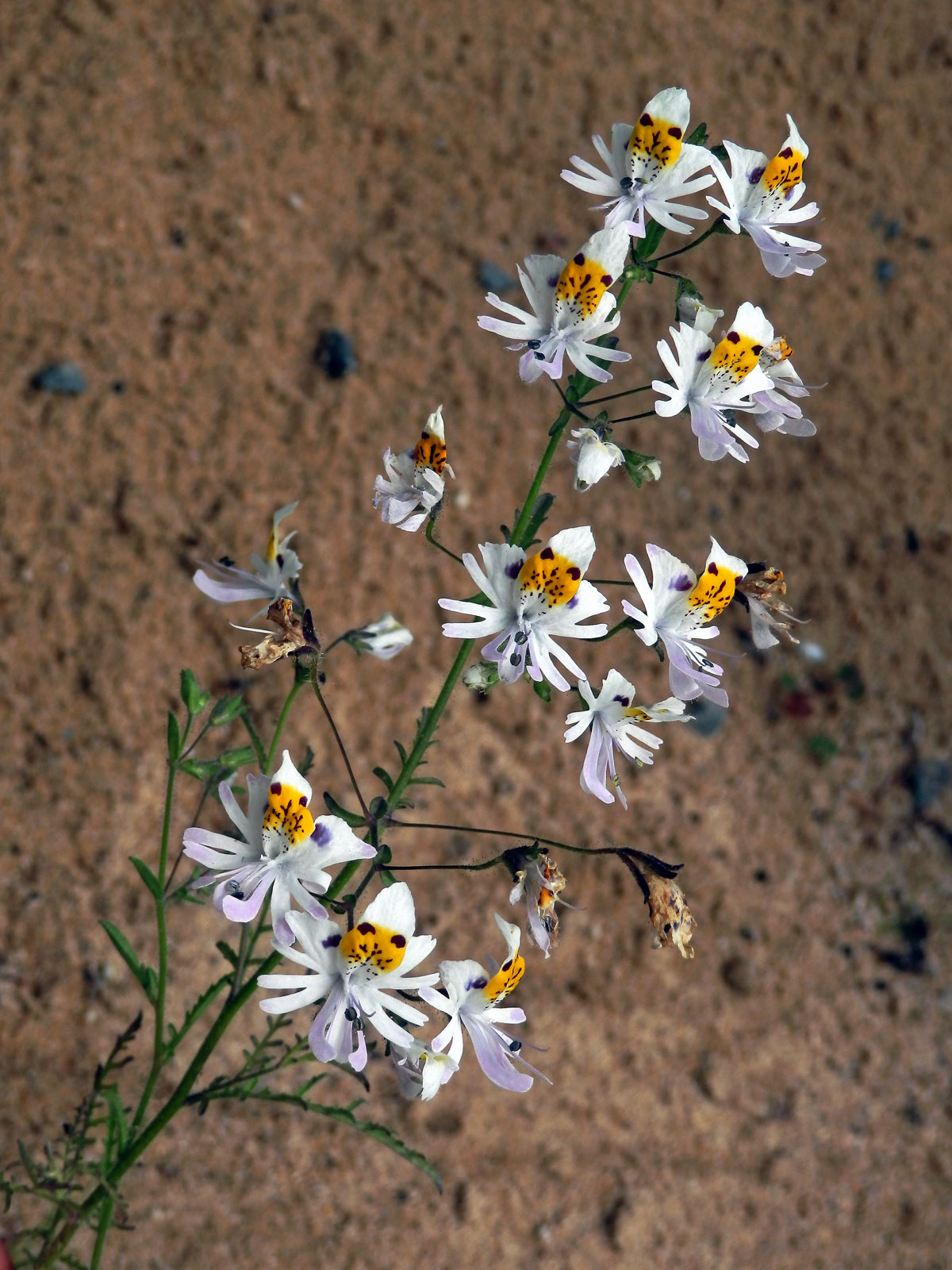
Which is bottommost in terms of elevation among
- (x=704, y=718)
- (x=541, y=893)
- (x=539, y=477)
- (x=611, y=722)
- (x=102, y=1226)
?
(x=704, y=718)

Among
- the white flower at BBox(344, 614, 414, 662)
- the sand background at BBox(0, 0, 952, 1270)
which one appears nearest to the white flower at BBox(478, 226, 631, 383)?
the white flower at BBox(344, 614, 414, 662)

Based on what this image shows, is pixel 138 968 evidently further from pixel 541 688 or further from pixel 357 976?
pixel 541 688

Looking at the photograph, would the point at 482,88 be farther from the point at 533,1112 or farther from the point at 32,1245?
the point at 32,1245

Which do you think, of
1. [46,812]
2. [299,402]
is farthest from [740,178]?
[46,812]

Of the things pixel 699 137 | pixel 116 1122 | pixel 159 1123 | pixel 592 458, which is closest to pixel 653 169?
pixel 699 137

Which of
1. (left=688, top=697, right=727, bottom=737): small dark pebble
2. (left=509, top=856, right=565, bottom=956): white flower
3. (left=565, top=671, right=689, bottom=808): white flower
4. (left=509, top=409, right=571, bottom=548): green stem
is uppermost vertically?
(left=509, top=409, right=571, bottom=548): green stem

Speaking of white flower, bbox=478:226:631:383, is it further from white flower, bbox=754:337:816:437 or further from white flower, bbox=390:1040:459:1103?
white flower, bbox=390:1040:459:1103
